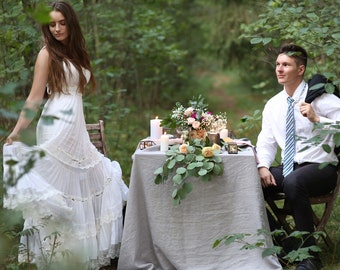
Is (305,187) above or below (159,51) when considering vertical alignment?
above

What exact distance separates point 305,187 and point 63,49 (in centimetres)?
188

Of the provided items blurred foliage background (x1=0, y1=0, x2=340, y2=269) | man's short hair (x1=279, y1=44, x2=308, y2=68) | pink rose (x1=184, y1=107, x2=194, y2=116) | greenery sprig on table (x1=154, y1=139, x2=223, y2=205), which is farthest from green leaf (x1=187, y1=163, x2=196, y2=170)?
man's short hair (x1=279, y1=44, x2=308, y2=68)

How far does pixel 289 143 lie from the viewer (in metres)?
4.64

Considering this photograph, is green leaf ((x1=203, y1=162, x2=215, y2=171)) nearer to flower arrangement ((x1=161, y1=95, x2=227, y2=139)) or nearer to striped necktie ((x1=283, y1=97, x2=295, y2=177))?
flower arrangement ((x1=161, y1=95, x2=227, y2=139))

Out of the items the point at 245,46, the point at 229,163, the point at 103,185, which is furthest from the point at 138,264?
the point at 245,46

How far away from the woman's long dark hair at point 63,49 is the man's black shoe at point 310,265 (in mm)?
1889

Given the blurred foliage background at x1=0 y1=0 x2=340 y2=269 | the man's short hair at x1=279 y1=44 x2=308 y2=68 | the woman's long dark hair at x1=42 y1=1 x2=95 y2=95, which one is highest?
the woman's long dark hair at x1=42 y1=1 x2=95 y2=95

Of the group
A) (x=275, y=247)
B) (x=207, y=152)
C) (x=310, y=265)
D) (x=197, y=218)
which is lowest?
(x=310, y=265)

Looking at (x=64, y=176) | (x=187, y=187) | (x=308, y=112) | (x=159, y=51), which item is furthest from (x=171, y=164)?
(x=159, y=51)

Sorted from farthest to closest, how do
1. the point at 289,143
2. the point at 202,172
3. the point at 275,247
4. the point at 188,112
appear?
the point at 289,143
the point at 188,112
the point at 202,172
the point at 275,247

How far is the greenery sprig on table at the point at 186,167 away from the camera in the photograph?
421 cm

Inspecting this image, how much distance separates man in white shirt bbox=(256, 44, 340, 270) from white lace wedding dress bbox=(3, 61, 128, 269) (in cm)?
113

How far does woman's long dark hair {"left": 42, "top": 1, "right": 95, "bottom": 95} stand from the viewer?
428 centimetres

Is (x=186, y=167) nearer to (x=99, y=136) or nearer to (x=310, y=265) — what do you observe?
(x=310, y=265)
